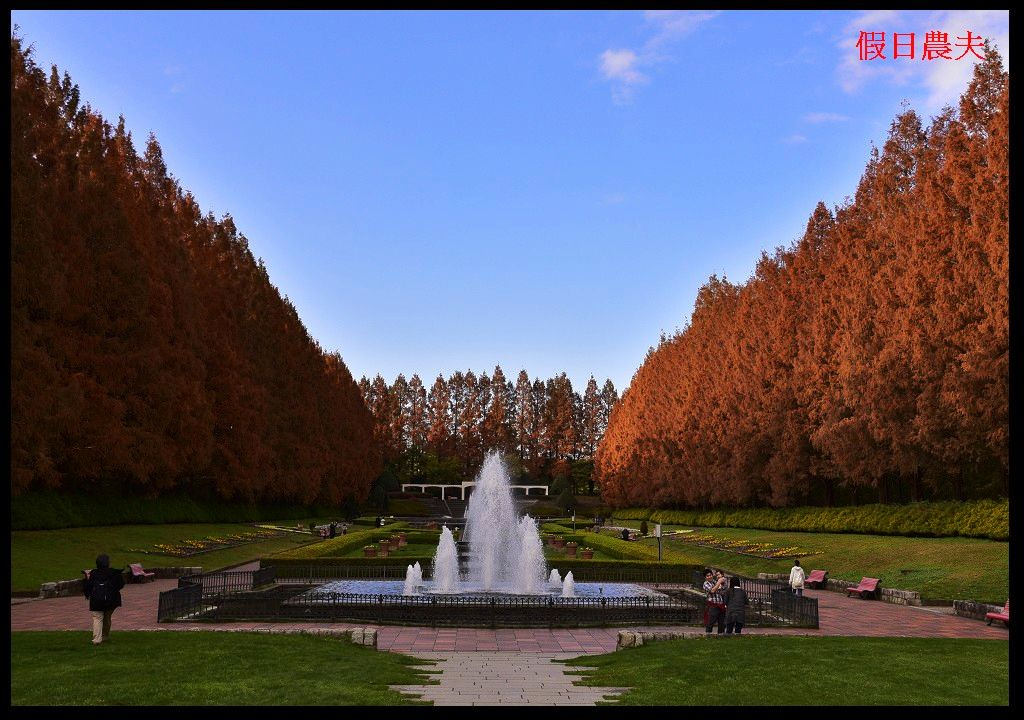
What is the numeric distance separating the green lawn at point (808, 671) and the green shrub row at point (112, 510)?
59.8 feet

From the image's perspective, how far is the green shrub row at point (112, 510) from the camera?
87.6ft

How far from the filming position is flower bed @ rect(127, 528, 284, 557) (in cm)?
2880

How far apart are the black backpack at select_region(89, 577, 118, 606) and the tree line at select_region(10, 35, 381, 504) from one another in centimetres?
1106

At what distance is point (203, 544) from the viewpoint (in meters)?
32.0

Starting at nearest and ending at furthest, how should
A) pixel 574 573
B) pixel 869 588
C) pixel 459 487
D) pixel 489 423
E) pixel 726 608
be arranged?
pixel 726 608 → pixel 869 588 → pixel 574 573 → pixel 459 487 → pixel 489 423

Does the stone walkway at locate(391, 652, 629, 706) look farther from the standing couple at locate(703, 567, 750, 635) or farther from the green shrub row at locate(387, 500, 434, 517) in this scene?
the green shrub row at locate(387, 500, 434, 517)

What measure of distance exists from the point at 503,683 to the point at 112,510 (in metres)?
26.6

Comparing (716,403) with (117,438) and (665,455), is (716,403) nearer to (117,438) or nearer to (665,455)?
(665,455)

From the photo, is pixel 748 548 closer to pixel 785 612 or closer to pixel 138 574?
pixel 785 612

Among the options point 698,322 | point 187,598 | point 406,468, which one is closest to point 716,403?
point 698,322

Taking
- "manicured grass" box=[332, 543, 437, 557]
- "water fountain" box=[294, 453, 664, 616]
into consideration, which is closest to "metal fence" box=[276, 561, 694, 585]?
"water fountain" box=[294, 453, 664, 616]

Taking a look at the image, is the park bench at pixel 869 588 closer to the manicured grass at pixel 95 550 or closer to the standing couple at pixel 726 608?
the standing couple at pixel 726 608

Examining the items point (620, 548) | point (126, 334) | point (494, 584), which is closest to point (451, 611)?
point (494, 584)

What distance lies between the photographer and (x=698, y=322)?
213 feet
